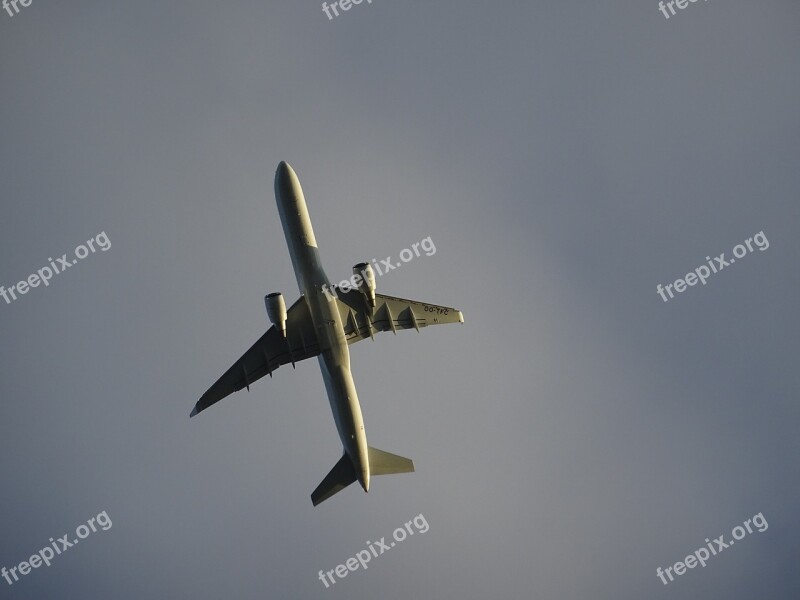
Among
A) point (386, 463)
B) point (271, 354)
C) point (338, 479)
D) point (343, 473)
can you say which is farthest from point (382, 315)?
point (338, 479)

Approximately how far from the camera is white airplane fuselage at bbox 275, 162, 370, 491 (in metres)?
47.9

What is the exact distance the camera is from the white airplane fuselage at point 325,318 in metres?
47.9

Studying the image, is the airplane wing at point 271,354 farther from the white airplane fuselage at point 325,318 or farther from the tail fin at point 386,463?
the tail fin at point 386,463

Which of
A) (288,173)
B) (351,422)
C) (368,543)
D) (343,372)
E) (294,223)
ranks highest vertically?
(288,173)

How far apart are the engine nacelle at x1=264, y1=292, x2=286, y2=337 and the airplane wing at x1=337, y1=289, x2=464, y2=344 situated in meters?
5.89

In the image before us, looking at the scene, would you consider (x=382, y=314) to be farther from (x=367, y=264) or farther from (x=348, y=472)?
(x=348, y=472)

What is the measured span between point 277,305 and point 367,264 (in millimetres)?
6916

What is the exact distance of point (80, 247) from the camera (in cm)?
5756

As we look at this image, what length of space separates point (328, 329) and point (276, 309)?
3800 mm

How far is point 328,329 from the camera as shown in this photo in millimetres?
48438

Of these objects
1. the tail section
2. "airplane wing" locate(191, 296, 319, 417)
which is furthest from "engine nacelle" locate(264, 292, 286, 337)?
the tail section

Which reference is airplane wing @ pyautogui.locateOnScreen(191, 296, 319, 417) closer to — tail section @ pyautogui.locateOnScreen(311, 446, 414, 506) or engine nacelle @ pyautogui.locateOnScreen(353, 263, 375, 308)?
engine nacelle @ pyautogui.locateOnScreen(353, 263, 375, 308)

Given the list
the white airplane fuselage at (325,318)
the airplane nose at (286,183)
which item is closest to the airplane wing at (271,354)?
the white airplane fuselage at (325,318)

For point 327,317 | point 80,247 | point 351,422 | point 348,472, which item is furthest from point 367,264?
point 80,247
